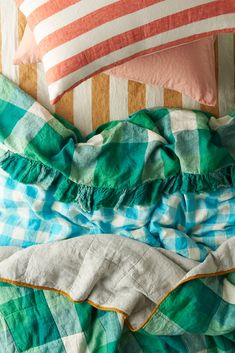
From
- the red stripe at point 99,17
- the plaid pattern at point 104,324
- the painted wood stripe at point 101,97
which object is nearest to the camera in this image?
the red stripe at point 99,17

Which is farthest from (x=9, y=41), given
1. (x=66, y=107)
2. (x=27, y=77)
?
(x=66, y=107)

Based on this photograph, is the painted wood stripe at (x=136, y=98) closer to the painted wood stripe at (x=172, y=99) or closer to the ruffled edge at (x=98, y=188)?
the painted wood stripe at (x=172, y=99)

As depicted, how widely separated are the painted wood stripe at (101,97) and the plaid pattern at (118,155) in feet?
0.15

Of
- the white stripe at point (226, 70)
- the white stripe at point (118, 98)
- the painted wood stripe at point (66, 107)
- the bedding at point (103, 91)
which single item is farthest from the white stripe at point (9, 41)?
the white stripe at point (226, 70)

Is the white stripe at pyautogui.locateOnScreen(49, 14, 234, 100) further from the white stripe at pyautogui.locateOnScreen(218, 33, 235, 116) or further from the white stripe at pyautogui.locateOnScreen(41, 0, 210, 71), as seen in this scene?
the white stripe at pyautogui.locateOnScreen(218, 33, 235, 116)

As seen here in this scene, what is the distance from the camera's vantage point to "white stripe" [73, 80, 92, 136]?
1123 mm

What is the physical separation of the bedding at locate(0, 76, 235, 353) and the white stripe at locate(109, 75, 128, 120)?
0.04m

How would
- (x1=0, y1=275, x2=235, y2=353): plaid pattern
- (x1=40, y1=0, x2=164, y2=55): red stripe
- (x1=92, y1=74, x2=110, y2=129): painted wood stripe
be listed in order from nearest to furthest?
(x1=40, y1=0, x2=164, y2=55): red stripe, (x1=0, y1=275, x2=235, y2=353): plaid pattern, (x1=92, y1=74, x2=110, y2=129): painted wood stripe

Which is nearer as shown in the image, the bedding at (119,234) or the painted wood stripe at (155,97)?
the bedding at (119,234)

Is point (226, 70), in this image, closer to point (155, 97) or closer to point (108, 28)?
point (155, 97)

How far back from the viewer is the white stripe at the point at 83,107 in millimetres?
1123

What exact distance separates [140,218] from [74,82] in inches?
13.9

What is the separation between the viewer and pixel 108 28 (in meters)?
0.83

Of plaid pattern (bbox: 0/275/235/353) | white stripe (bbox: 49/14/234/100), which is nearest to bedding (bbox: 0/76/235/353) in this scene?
plaid pattern (bbox: 0/275/235/353)
